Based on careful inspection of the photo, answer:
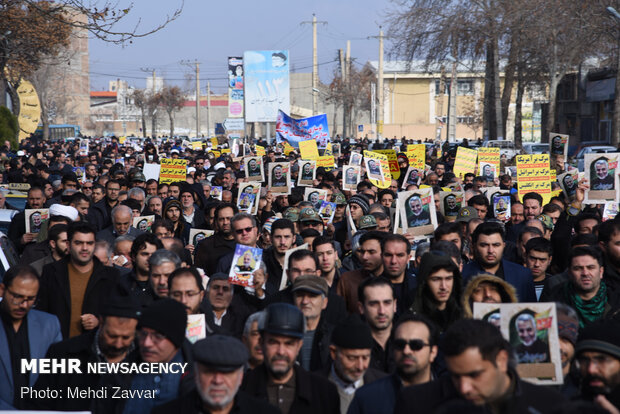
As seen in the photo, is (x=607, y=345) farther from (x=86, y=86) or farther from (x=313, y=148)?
(x=86, y=86)

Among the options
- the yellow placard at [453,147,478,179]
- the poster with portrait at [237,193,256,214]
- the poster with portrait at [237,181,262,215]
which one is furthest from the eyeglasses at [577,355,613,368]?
the yellow placard at [453,147,478,179]

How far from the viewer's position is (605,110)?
5116 centimetres

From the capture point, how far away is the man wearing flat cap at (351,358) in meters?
5.02

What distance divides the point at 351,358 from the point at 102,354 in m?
1.34

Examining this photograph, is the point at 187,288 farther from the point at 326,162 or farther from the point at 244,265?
the point at 326,162

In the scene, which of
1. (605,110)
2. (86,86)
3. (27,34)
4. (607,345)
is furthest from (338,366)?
(86,86)

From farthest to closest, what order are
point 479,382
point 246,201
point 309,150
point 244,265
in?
1. point 309,150
2. point 246,201
3. point 244,265
4. point 479,382

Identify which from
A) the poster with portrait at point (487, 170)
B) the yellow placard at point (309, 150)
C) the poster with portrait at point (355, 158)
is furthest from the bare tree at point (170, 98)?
the poster with portrait at point (487, 170)

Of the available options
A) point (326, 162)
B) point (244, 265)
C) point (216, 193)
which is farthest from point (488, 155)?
point (244, 265)

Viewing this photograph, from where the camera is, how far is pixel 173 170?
Result: 16.8m

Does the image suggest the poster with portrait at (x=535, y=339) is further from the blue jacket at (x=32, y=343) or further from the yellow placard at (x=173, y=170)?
the yellow placard at (x=173, y=170)

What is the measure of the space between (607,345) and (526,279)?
3.30m

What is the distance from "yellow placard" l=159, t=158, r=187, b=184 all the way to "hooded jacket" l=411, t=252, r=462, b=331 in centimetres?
1084

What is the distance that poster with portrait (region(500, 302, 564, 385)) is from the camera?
4.78 metres
